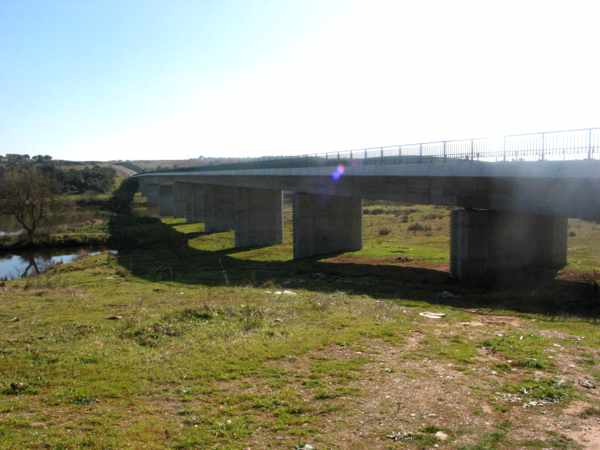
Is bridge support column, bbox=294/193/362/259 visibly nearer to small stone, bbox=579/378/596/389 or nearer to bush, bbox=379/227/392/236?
bush, bbox=379/227/392/236

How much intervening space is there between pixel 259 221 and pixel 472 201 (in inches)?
967

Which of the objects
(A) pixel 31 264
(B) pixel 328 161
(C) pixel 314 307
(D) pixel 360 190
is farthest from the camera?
(A) pixel 31 264

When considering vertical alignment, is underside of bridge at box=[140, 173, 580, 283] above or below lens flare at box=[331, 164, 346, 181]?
below

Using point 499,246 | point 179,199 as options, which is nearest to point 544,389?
point 499,246

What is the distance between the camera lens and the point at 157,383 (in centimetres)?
920

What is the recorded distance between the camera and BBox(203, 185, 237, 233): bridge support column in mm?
58375

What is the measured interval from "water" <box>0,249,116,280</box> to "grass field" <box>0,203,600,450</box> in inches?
755

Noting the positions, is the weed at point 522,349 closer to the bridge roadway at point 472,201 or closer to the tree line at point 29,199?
the bridge roadway at point 472,201

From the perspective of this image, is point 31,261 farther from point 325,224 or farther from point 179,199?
point 179,199

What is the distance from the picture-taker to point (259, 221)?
4556 cm

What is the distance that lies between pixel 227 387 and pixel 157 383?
1.27 meters

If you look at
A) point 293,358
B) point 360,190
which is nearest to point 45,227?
point 360,190

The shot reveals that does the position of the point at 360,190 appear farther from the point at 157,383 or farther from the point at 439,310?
the point at 157,383

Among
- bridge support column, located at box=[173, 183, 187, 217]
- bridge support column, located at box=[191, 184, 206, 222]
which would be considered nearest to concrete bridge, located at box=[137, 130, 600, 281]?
bridge support column, located at box=[191, 184, 206, 222]
